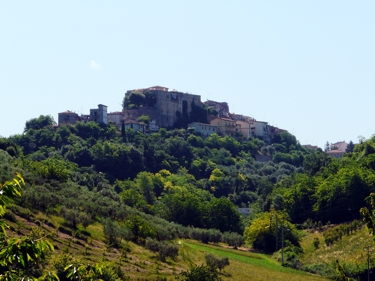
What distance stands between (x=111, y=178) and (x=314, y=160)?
90.3ft

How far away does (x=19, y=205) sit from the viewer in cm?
4475

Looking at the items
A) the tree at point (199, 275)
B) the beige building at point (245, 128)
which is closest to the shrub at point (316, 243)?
the tree at point (199, 275)

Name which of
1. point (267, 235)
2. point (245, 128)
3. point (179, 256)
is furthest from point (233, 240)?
point (245, 128)

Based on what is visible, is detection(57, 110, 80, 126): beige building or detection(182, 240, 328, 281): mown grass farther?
detection(57, 110, 80, 126): beige building

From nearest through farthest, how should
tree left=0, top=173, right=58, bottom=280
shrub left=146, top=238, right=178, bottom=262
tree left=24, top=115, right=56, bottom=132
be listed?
tree left=0, top=173, right=58, bottom=280 < shrub left=146, top=238, right=178, bottom=262 < tree left=24, top=115, right=56, bottom=132

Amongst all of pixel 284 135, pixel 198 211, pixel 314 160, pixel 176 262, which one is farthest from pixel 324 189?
pixel 284 135

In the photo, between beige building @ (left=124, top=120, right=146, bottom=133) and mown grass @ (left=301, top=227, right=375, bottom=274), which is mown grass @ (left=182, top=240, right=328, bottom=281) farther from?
beige building @ (left=124, top=120, right=146, bottom=133)

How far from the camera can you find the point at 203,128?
135625 millimetres

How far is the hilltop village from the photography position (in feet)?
415

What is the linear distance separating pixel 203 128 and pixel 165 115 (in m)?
7.75

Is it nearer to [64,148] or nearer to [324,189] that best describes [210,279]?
[324,189]

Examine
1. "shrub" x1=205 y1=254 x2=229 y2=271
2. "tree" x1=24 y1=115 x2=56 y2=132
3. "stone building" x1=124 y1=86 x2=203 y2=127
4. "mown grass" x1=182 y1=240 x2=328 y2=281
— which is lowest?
"mown grass" x1=182 y1=240 x2=328 y2=281

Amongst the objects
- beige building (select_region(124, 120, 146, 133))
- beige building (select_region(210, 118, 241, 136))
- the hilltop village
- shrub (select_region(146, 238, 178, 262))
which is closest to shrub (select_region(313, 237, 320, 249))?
shrub (select_region(146, 238, 178, 262))

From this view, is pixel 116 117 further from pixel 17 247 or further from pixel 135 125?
pixel 17 247
